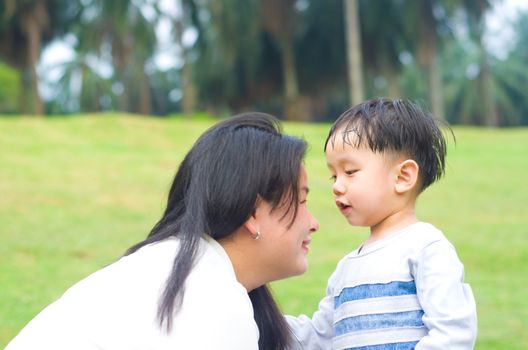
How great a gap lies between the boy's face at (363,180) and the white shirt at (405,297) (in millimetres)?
106

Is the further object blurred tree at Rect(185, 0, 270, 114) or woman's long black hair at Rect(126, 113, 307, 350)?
blurred tree at Rect(185, 0, 270, 114)

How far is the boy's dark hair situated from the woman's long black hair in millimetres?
219

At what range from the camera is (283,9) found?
3070 centimetres

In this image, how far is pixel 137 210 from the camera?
11805 millimetres

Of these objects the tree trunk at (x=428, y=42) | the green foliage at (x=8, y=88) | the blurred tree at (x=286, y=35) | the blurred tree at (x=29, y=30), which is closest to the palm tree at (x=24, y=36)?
the blurred tree at (x=29, y=30)

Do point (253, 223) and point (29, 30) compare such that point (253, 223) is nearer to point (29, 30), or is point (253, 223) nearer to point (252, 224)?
point (252, 224)

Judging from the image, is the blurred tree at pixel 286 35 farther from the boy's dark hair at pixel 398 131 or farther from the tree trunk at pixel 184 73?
the boy's dark hair at pixel 398 131

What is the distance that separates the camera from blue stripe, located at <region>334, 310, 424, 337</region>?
2816mm

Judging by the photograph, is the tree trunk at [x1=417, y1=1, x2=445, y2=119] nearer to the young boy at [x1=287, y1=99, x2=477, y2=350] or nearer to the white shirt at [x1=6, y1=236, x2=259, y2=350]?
the young boy at [x1=287, y1=99, x2=477, y2=350]

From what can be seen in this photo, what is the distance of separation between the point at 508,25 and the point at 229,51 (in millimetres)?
30214

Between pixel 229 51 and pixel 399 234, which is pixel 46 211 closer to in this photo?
pixel 399 234

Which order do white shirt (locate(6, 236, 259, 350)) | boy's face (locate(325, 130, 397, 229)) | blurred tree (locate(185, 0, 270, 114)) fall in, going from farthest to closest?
blurred tree (locate(185, 0, 270, 114)), boy's face (locate(325, 130, 397, 229)), white shirt (locate(6, 236, 259, 350))

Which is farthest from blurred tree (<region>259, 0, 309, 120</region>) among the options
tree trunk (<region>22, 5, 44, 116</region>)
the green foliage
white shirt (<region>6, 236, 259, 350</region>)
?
white shirt (<region>6, 236, 259, 350</region>)

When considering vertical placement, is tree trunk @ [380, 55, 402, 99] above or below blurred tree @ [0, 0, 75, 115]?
below
